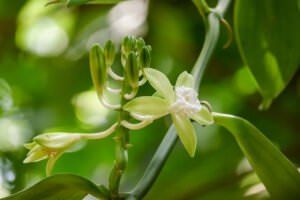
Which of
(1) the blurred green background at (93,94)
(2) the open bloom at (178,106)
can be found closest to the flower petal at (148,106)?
(2) the open bloom at (178,106)

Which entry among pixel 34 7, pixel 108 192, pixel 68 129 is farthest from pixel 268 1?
pixel 34 7

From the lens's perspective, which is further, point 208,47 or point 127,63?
point 208,47

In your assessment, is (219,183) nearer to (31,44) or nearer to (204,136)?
(204,136)

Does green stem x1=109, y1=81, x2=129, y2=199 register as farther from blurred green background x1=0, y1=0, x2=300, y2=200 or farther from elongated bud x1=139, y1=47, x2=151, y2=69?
blurred green background x1=0, y1=0, x2=300, y2=200

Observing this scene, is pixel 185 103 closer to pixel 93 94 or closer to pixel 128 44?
pixel 128 44

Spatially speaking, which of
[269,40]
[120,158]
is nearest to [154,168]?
[120,158]

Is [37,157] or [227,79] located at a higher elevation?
[37,157]
